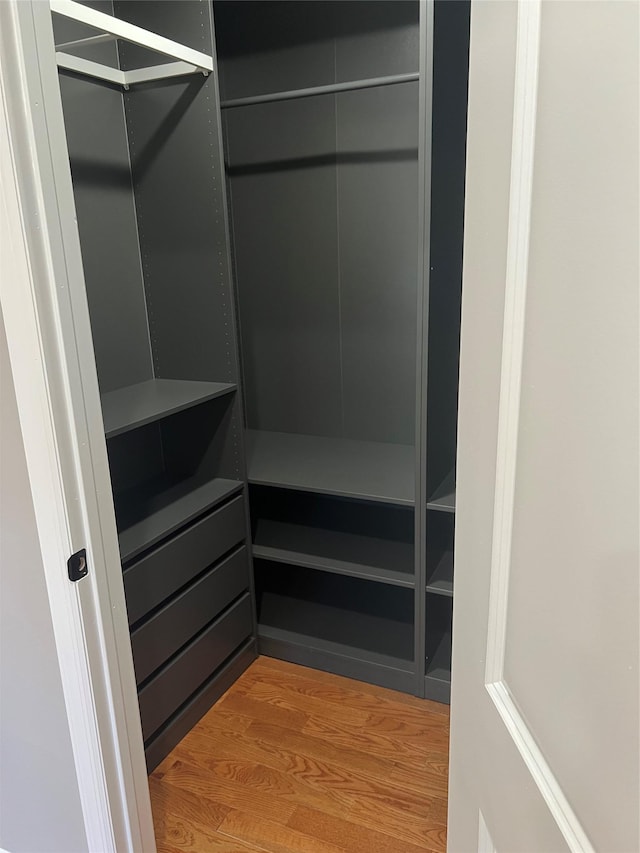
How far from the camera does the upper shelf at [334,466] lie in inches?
80.0

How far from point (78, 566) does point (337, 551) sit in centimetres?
128

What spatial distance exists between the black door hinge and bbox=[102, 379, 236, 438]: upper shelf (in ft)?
1.84

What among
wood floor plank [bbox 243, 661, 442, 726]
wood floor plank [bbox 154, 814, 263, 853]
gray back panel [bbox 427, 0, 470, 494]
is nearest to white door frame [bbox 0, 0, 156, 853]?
wood floor plank [bbox 154, 814, 263, 853]

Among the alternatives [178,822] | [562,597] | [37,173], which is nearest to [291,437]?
[178,822]

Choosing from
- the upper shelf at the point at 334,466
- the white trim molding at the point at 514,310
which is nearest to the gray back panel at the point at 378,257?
the upper shelf at the point at 334,466

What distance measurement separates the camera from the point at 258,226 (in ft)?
7.87

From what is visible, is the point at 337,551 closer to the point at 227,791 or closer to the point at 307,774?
the point at 307,774

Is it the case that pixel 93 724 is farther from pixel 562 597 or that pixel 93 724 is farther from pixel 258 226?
pixel 258 226

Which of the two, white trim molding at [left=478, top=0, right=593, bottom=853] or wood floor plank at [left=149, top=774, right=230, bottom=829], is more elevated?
white trim molding at [left=478, top=0, right=593, bottom=853]

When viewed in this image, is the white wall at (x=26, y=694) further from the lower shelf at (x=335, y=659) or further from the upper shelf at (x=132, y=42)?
the lower shelf at (x=335, y=659)

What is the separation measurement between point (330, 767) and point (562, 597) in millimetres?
1613

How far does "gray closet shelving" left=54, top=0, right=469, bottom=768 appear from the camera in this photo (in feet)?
6.03

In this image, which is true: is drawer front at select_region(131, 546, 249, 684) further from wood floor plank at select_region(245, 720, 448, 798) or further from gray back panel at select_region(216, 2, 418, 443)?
gray back panel at select_region(216, 2, 418, 443)

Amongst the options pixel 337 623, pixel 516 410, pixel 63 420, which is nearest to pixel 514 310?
pixel 516 410
